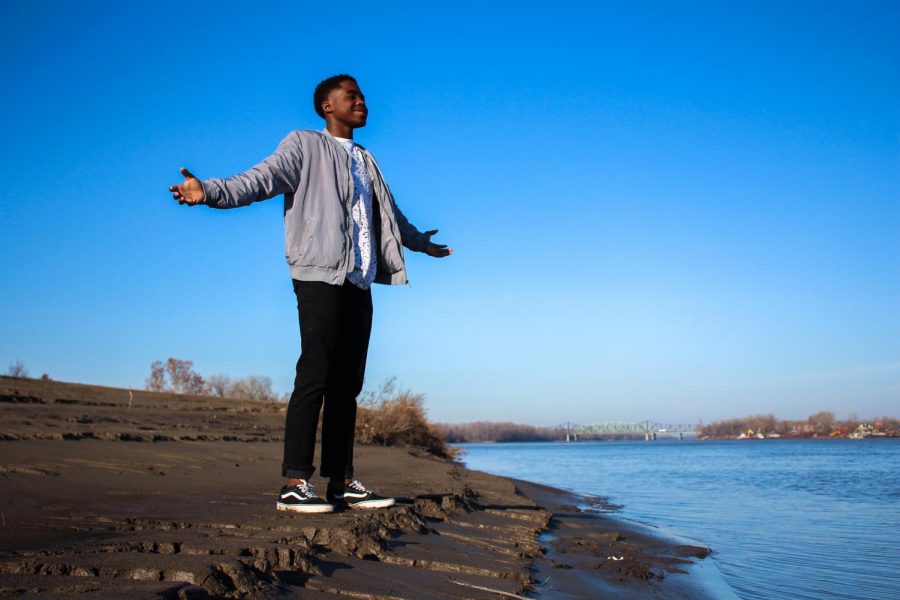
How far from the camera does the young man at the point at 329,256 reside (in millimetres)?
3260

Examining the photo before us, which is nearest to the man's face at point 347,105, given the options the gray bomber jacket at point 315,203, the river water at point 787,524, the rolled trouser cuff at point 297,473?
the gray bomber jacket at point 315,203

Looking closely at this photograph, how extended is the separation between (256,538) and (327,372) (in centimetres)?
106

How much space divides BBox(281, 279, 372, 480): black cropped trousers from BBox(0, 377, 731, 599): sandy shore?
332 millimetres

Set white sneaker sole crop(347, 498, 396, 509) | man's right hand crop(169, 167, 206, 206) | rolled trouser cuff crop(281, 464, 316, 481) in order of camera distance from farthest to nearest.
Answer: white sneaker sole crop(347, 498, 396, 509)
rolled trouser cuff crop(281, 464, 316, 481)
man's right hand crop(169, 167, 206, 206)

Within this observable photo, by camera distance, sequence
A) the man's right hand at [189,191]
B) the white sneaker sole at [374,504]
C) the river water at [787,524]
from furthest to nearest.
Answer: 1. the river water at [787,524]
2. the white sneaker sole at [374,504]
3. the man's right hand at [189,191]

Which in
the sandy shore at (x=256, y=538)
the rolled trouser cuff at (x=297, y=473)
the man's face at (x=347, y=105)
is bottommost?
the sandy shore at (x=256, y=538)

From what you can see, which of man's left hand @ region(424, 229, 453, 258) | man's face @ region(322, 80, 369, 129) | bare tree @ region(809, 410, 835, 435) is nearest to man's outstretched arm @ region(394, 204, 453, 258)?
man's left hand @ region(424, 229, 453, 258)

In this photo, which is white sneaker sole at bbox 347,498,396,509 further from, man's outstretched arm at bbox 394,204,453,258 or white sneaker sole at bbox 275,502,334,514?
man's outstretched arm at bbox 394,204,453,258

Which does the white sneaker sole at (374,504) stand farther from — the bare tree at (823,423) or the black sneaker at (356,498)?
the bare tree at (823,423)

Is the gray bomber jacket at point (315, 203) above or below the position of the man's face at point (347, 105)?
below

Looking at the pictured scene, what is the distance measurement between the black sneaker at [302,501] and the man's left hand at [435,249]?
159 centimetres

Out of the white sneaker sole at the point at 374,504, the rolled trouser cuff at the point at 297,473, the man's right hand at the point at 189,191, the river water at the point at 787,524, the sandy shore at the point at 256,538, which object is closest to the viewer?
the sandy shore at the point at 256,538

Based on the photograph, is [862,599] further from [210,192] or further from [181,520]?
[210,192]

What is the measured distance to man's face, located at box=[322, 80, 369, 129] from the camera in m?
3.82
